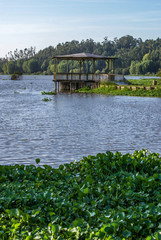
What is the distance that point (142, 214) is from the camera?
5.61 metres

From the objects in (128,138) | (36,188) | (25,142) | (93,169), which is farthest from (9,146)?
(36,188)

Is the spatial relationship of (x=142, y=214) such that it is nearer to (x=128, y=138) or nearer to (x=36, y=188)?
(x=36, y=188)

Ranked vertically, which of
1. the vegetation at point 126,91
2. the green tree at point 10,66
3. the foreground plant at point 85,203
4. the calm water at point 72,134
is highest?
the green tree at point 10,66

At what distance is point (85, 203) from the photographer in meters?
6.31

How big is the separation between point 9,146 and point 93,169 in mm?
5815

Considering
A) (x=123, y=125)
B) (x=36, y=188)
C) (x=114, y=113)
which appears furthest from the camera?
(x=114, y=113)

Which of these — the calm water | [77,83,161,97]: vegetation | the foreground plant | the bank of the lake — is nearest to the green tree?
[77,83,161,97]: vegetation

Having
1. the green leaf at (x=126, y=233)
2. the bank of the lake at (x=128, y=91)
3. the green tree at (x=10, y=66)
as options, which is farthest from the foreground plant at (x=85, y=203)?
the green tree at (x=10, y=66)

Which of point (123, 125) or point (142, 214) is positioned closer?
point (142, 214)

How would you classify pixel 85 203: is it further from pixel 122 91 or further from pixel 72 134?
pixel 122 91

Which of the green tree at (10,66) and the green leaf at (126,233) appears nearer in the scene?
the green leaf at (126,233)

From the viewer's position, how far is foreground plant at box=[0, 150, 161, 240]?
5.14 metres

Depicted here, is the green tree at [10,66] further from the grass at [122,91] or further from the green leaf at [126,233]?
the green leaf at [126,233]

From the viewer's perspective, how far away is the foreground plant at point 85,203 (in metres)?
5.14
